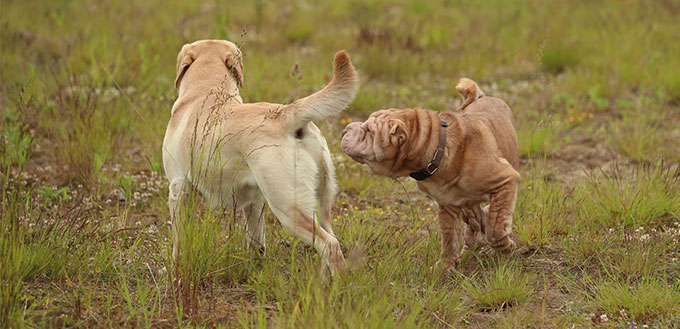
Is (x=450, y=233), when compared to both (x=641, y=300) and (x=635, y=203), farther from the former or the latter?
(x=635, y=203)

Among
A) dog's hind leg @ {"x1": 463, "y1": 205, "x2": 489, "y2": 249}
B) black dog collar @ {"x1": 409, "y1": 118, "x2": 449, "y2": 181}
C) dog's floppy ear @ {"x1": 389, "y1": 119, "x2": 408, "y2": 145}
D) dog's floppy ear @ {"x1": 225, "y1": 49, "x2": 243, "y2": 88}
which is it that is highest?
dog's floppy ear @ {"x1": 225, "y1": 49, "x2": 243, "y2": 88}

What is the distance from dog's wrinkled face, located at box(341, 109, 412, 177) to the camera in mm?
4184

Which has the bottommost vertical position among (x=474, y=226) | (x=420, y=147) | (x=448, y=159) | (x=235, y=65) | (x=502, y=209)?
(x=474, y=226)

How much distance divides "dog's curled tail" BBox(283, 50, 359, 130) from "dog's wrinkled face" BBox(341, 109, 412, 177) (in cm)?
21

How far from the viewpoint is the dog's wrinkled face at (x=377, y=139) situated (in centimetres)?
418

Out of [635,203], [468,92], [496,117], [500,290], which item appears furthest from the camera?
[468,92]

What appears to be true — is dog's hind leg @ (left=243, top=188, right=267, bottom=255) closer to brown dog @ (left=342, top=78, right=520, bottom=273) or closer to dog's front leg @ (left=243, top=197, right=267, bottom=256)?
dog's front leg @ (left=243, top=197, right=267, bottom=256)

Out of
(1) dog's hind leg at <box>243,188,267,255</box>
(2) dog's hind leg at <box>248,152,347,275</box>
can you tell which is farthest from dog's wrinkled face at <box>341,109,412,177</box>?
(1) dog's hind leg at <box>243,188,267,255</box>

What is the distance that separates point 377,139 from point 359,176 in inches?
92.2

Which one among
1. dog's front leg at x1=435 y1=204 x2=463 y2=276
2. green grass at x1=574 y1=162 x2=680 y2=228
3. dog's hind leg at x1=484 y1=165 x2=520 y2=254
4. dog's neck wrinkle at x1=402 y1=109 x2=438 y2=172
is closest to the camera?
dog's neck wrinkle at x1=402 y1=109 x2=438 y2=172

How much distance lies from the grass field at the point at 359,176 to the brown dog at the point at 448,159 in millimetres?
248

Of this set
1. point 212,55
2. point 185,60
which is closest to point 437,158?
point 212,55

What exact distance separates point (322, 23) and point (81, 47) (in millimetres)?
3797

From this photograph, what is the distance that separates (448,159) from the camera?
14.5 feet
